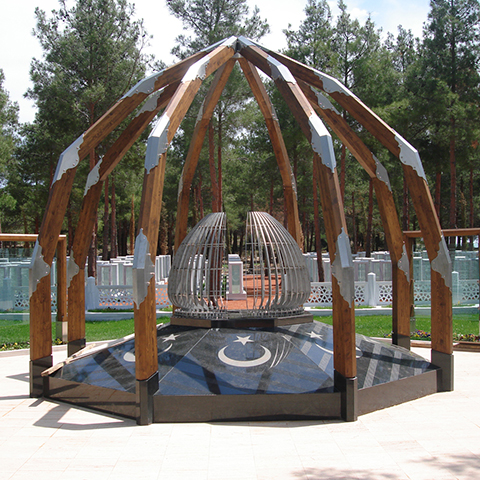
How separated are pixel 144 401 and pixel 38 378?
7.05 ft

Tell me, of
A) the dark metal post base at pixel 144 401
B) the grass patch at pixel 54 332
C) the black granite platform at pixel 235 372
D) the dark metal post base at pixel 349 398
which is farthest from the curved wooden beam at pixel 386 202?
the grass patch at pixel 54 332

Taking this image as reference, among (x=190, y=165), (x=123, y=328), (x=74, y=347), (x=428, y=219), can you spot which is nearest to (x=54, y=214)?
(x=74, y=347)

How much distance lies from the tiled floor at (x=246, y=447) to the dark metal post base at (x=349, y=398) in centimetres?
10

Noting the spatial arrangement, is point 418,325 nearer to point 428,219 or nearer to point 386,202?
point 386,202

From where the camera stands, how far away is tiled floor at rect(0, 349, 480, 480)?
446 centimetres

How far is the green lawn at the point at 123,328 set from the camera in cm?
1117

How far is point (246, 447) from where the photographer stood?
5016 millimetres

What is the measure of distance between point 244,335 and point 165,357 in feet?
3.88

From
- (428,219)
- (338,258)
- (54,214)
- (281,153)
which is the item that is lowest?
(338,258)

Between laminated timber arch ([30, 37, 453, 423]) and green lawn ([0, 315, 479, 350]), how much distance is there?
3.42 m

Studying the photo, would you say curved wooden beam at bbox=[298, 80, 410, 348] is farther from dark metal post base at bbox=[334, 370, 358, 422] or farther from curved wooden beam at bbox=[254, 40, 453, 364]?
dark metal post base at bbox=[334, 370, 358, 422]

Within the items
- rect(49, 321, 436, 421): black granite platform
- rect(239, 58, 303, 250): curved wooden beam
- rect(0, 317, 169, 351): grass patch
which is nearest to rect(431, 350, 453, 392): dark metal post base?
rect(49, 321, 436, 421): black granite platform

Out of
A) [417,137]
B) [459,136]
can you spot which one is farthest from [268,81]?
[459,136]

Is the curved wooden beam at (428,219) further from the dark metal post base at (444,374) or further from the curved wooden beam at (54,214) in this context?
the curved wooden beam at (54,214)
